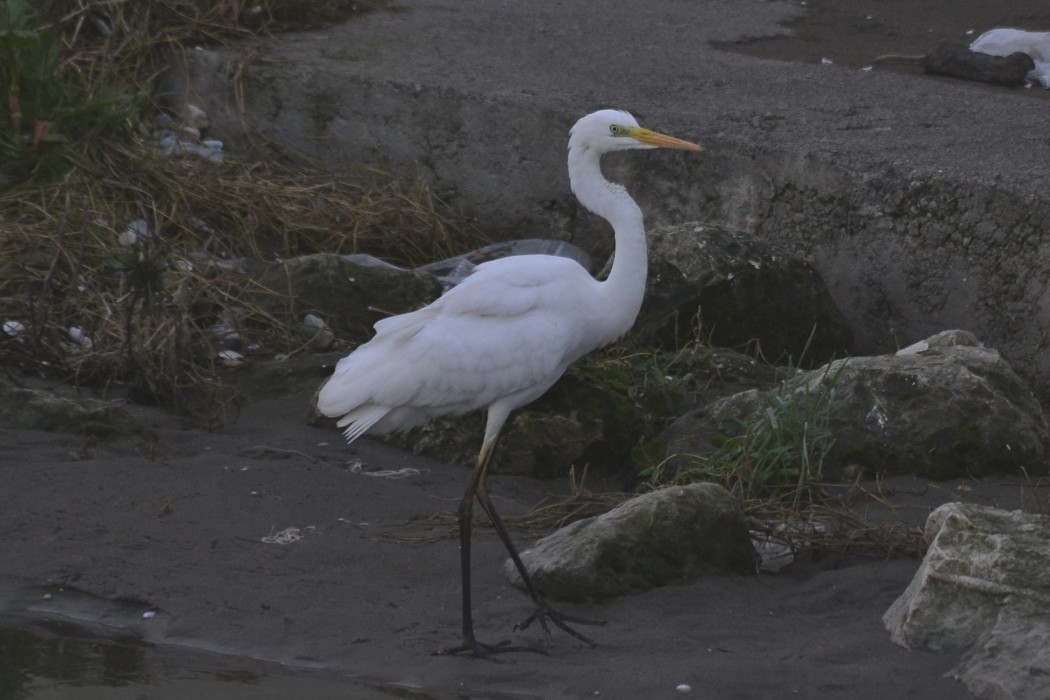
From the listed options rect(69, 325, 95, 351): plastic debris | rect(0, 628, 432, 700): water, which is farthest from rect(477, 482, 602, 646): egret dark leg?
rect(69, 325, 95, 351): plastic debris

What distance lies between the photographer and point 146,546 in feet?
15.9

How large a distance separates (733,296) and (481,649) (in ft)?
9.22

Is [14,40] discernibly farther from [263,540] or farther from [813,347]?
[813,347]

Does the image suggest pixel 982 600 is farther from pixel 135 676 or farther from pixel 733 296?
pixel 733 296

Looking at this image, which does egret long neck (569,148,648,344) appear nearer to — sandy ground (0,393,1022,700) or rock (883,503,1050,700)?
sandy ground (0,393,1022,700)

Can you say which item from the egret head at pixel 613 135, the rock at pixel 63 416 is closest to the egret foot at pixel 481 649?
the egret head at pixel 613 135

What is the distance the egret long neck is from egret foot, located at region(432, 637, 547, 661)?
4.09 ft

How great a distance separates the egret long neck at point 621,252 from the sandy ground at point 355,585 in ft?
2.91

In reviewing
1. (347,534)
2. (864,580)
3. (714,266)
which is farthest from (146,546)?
(714,266)

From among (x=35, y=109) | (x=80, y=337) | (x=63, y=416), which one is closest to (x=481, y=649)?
(x=63, y=416)

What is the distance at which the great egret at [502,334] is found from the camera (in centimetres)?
491

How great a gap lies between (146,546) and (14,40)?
339 cm

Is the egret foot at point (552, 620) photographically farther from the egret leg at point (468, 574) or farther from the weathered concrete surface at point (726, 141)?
the weathered concrete surface at point (726, 141)

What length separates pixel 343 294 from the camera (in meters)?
6.76
